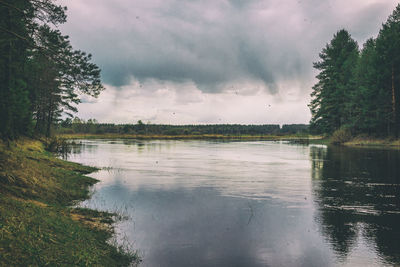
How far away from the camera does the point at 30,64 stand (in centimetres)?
4178

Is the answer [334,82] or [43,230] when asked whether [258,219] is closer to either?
[43,230]

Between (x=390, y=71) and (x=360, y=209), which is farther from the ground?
(x=390, y=71)

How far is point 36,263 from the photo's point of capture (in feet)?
19.2

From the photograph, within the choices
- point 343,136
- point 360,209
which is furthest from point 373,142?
point 360,209

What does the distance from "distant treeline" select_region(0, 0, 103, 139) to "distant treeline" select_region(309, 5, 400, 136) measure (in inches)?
1909

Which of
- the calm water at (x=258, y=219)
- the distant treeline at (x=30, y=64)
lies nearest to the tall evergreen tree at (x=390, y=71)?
the calm water at (x=258, y=219)

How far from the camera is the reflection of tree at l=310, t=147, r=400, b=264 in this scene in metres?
9.62

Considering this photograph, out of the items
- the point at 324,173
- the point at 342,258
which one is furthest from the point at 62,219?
the point at 324,173

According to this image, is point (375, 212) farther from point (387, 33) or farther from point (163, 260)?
point (387, 33)

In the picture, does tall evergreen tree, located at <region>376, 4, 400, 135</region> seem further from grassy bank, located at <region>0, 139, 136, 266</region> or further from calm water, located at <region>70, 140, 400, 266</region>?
grassy bank, located at <region>0, 139, 136, 266</region>

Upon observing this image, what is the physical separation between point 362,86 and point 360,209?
5029 cm

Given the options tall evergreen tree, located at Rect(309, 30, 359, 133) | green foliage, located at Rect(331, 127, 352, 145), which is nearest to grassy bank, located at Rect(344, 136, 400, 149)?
green foliage, located at Rect(331, 127, 352, 145)

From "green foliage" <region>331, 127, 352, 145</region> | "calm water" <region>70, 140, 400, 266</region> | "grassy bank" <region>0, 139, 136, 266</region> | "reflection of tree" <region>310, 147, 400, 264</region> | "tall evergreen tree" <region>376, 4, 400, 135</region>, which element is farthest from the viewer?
"green foliage" <region>331, 127, 352, 145</region>

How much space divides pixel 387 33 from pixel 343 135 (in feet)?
73.1
